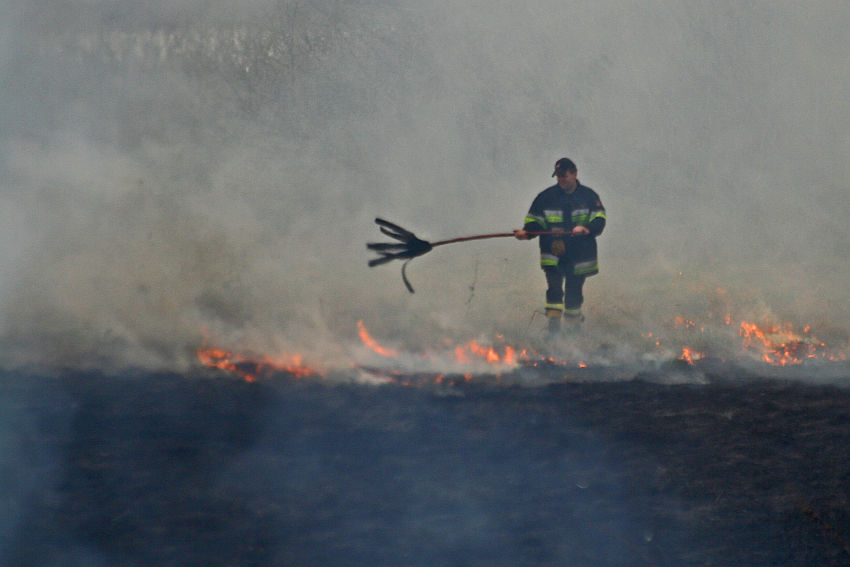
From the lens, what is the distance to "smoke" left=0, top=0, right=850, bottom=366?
12852 mm

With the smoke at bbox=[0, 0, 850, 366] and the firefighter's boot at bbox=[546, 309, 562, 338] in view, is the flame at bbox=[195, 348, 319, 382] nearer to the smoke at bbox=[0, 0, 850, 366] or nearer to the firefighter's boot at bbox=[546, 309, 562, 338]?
the smoke at bbox=[0, 0, 850, 366]

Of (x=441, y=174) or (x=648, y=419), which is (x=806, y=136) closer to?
(x=441, y=174)

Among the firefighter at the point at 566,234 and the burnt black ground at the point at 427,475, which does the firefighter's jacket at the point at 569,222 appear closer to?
the firefighter at the point at 566,234

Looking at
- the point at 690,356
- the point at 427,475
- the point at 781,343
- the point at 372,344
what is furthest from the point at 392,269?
the point at 427,475

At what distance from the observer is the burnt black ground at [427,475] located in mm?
7066

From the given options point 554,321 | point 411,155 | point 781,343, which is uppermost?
point 411,155

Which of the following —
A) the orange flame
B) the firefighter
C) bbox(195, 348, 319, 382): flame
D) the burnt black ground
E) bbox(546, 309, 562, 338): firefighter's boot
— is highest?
the firefighter

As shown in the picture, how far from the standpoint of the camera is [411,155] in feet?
50.9

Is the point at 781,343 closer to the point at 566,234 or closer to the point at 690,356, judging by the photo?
the point at 690,356

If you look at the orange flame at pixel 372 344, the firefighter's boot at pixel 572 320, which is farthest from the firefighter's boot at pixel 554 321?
the orange flame at pixel 372 344

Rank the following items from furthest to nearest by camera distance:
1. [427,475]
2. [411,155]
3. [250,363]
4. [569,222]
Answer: [411,155]
[569,222]
[250,363]
[427,475]

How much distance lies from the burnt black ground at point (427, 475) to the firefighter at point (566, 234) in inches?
74.7

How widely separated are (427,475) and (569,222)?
→ 4.36 meters

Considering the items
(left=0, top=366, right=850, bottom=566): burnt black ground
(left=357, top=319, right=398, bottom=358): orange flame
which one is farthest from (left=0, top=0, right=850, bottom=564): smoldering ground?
(left=357, top=319, right=398, bottom=358): orange flame
